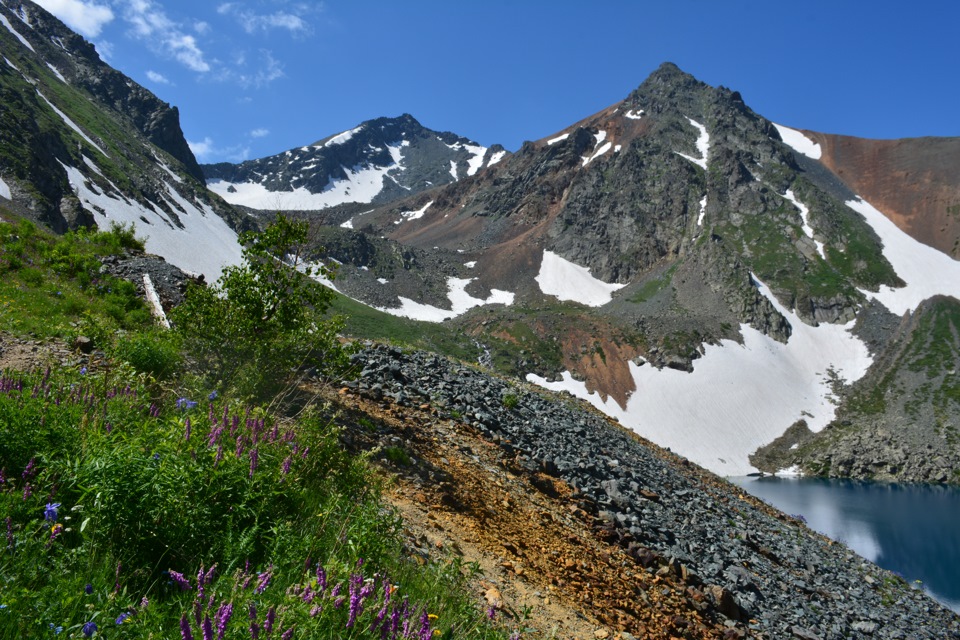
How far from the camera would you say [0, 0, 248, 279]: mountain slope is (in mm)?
70188

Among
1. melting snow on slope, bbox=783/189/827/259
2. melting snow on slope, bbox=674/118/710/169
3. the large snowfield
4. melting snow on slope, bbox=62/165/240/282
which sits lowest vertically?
melting snow on slope, bbox=62/165/240/282

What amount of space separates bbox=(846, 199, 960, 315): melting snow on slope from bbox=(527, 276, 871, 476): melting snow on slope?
71.4ft

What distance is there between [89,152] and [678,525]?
12158 cm

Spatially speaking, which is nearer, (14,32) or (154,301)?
(154,301)

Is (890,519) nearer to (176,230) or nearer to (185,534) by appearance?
(185,534)

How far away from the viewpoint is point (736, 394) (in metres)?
105

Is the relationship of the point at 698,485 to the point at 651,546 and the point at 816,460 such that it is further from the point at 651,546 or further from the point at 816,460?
the point at 816,460

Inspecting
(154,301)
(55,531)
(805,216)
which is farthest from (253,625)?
(805,216)

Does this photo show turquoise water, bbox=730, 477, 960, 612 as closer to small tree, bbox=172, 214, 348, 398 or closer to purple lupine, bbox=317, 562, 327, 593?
small tree, bbox=172, 214, 348, 398

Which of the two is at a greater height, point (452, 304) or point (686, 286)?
point (686, 286)

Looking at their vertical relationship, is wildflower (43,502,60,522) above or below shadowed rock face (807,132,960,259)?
below

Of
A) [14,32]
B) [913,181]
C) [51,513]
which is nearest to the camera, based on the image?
[51,513]

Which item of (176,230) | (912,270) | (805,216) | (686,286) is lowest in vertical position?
(176,230)

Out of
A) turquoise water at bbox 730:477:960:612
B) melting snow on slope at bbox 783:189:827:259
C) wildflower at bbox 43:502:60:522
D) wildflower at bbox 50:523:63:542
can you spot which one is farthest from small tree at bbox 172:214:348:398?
melting snow on slope at bbox 783:189:827:259
